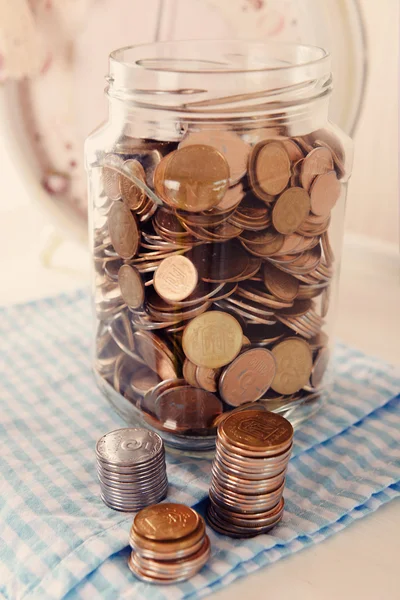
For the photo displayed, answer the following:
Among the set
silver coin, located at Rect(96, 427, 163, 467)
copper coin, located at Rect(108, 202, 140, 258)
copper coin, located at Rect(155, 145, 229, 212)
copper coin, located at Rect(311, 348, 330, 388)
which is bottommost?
silver coin, located at Rect(96, 427, 163, 467)

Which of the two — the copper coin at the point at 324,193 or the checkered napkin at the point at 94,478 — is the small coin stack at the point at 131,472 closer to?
the checkered napkin at the point at 94,478

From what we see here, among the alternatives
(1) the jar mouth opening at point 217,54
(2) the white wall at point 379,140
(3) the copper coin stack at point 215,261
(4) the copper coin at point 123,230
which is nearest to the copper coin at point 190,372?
(3) the copper coin stack at point 215,261

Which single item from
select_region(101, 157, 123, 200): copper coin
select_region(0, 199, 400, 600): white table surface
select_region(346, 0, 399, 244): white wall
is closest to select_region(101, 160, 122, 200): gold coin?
select_region(101, 157, 123, 200): copper coin

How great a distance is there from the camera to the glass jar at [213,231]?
0.64m

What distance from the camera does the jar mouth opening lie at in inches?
30.5

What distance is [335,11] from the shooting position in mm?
1012

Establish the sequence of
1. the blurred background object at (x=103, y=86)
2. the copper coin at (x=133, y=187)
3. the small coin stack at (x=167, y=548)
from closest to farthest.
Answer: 1. the small coin stack at (x=167, y=548)
2. the copper coin at (x=133, y=187)
3. the blurred background object at (x=103, y=86)

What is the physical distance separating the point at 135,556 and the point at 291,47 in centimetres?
52

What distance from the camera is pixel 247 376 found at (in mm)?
680

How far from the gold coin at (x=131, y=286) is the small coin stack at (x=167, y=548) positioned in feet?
0.65

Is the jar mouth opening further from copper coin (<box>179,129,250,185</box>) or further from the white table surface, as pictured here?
the white table surface

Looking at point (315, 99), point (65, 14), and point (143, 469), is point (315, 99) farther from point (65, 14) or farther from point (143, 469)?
point (65, 14)

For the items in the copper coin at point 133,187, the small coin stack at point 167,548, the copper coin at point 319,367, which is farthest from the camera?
the copper coin at point 319,367

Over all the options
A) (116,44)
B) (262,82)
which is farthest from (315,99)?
(116,44)
